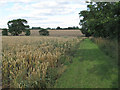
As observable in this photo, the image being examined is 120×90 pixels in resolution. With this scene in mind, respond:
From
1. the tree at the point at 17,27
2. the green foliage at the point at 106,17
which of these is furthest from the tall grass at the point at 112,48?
the tree at the point at 17,27

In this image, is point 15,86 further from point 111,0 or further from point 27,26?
point 27,26

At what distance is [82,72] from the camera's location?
841cm

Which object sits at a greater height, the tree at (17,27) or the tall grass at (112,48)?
the tree at (17,27)

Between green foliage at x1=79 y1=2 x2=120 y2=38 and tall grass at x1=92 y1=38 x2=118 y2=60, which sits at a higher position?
green foliage at x1=79 y1=2 x2=120 y2=38

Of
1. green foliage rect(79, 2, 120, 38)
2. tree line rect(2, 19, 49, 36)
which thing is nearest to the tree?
tree line rect(2, 19, 49, 36)

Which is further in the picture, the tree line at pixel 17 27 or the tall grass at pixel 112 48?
the tree line at pixel 17 27

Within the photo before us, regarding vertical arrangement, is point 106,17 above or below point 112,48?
above

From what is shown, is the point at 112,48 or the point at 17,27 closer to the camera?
the point at 112,48

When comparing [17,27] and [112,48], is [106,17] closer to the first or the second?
[112,48]

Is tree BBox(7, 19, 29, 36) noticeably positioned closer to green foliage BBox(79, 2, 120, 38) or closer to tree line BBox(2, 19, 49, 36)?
tree line BBox(2, 19, 49, 36)

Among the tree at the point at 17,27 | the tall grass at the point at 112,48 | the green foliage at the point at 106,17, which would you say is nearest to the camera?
the tall grass at the point at 112,48

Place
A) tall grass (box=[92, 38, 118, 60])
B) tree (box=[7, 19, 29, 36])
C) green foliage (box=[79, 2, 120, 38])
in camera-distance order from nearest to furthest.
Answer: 1. tall grass (box=[92, 38, 118, 60])
2. green foliage (box=[79, 2, 120, 38])
3. tree (box=[7, 19, 29, 36])

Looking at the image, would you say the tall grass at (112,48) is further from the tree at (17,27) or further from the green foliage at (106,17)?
the tree at (17,27)

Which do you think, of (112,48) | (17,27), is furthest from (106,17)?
(17,27)
